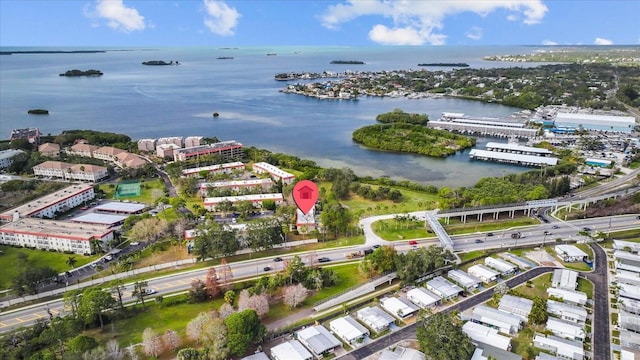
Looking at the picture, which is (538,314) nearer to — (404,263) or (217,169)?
(404,263)

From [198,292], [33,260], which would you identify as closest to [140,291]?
[198,292]

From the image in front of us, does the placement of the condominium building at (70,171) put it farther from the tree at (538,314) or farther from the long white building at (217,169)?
the tree at (538,314)

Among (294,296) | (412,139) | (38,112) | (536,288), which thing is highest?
(38,112)

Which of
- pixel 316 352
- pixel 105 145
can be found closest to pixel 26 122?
pixel 105 145

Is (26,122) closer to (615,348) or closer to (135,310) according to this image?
(135,310)

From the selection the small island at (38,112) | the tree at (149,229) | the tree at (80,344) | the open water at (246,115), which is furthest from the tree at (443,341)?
the small island at (38,112)
